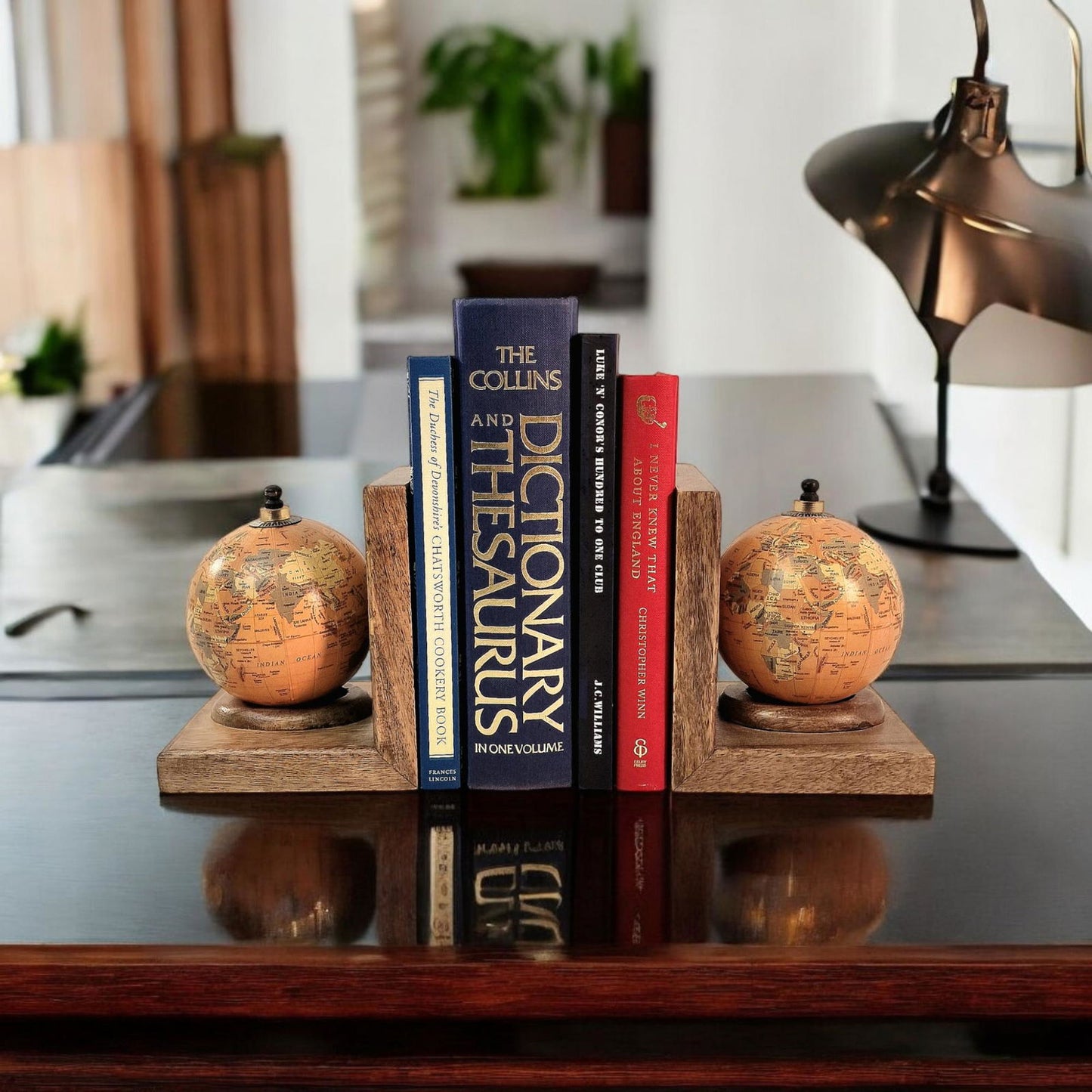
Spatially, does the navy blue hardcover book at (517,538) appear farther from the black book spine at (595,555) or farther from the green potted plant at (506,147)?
the green potted plant at (506,147)

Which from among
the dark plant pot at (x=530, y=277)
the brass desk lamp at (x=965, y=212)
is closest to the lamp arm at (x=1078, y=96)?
the brass desk lamp at (x=965, y=212)

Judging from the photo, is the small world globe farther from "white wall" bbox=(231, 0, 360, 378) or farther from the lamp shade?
"white wall" bbox=(231, 0, 360, 378)

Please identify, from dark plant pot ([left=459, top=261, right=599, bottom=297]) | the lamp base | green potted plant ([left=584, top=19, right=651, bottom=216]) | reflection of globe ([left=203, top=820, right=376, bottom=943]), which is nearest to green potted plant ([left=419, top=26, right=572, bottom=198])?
green potted plant ([left=584, top=19, right=651, bottom=216])

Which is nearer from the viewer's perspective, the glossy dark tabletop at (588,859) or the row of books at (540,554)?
the glossy dark tabletop at (588,859)

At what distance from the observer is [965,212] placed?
1.13 meters

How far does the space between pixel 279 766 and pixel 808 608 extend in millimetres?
325

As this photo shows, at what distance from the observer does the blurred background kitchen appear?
160 inches

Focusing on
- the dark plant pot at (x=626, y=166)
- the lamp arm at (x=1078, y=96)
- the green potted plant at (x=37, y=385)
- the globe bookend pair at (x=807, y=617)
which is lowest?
the green potted plant at (x=37, y=385)

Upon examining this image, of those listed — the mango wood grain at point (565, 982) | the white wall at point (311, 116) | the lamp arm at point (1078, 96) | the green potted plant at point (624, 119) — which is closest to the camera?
the mango wood grain at point (565, 982)

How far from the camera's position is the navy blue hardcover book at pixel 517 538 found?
0.81 metres

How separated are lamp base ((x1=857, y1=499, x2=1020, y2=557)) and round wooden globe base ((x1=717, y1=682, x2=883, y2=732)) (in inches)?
24.2

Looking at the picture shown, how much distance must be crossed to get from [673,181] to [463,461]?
3920mm

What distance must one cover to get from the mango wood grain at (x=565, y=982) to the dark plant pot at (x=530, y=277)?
5.10 meters

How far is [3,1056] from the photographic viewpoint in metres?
0.71
